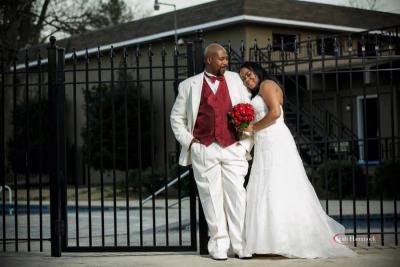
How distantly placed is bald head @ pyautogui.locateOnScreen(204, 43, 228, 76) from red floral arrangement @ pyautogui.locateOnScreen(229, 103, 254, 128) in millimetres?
447

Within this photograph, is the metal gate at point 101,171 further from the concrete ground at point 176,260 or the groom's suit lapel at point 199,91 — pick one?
the groom's suit lapel at point 199,91

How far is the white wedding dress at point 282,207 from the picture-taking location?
681 cm

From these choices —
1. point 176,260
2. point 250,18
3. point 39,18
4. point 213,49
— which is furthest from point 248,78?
point 39,18

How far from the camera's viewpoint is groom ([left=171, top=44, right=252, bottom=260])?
22.7ft

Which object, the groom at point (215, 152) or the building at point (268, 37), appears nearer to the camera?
the groom at point (215, 152)

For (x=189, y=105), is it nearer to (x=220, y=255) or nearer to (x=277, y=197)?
(x=277, y=197)

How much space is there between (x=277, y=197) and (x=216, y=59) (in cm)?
148

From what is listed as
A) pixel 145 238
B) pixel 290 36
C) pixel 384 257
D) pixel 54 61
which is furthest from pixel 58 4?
pixel 384 257

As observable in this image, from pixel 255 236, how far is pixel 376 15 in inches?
999

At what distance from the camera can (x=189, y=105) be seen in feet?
23.1

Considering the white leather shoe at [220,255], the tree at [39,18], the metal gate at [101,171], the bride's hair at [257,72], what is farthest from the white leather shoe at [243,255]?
the tree at [39,18]

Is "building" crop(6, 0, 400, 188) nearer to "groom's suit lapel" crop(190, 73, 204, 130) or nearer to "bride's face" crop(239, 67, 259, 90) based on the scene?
"bride's face" crop(239, 67, 259, 90)

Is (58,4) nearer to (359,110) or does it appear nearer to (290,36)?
(290,36)

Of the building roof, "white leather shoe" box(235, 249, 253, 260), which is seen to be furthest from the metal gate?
the building roof
